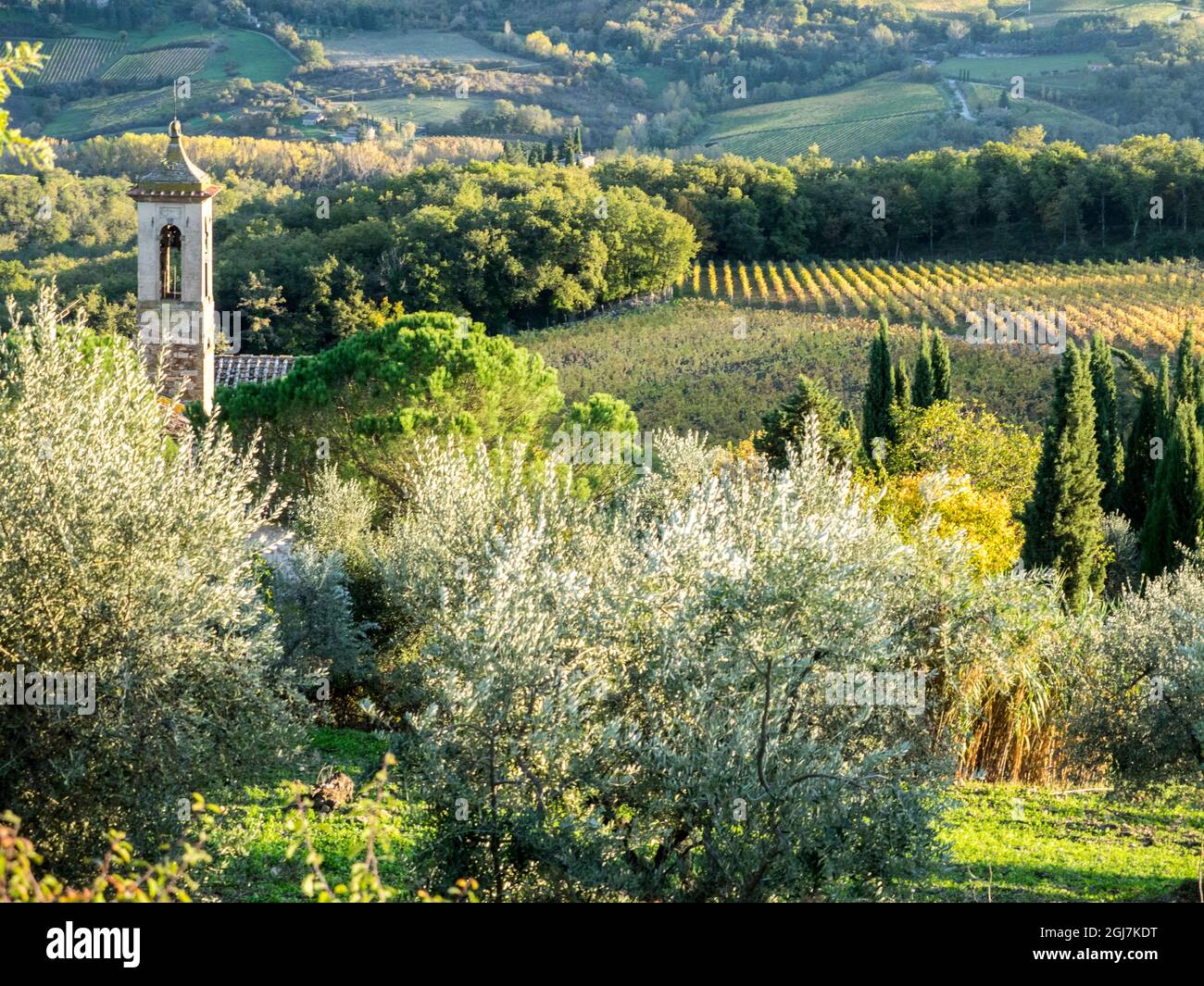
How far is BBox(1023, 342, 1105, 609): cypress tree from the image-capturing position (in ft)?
92.5

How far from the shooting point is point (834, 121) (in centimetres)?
13225

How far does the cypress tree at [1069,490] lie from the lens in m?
28.2

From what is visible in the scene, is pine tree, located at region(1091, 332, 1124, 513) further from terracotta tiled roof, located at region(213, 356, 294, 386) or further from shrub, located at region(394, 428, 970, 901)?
shrub, located at region(394, 428, 970, 901)

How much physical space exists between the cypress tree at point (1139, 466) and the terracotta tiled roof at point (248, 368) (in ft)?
72.8

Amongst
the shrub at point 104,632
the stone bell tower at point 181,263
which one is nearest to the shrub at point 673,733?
the shrub at point 104,632

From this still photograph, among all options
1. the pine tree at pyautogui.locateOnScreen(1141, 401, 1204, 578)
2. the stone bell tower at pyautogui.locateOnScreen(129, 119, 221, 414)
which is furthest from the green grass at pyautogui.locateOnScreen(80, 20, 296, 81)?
the pine tree at pyautogui.locateOnScreen(1141, 401, 1204, 578)

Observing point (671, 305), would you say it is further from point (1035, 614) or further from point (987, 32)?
point (987, 32)

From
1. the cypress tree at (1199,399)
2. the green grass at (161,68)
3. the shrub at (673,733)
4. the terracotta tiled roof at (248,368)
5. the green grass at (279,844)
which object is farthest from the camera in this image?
the green grass at (161,68)

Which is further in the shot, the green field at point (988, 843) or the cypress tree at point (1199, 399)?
the cypress tree at point (1199, 399)

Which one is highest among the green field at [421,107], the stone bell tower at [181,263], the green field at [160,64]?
the green field at [160,64]

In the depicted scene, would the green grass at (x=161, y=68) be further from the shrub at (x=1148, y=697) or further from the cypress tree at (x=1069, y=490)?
the shrub at (x=1148, y=697)

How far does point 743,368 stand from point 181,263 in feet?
84.2

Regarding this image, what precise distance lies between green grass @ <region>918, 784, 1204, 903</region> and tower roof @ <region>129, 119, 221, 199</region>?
68.0 feet
